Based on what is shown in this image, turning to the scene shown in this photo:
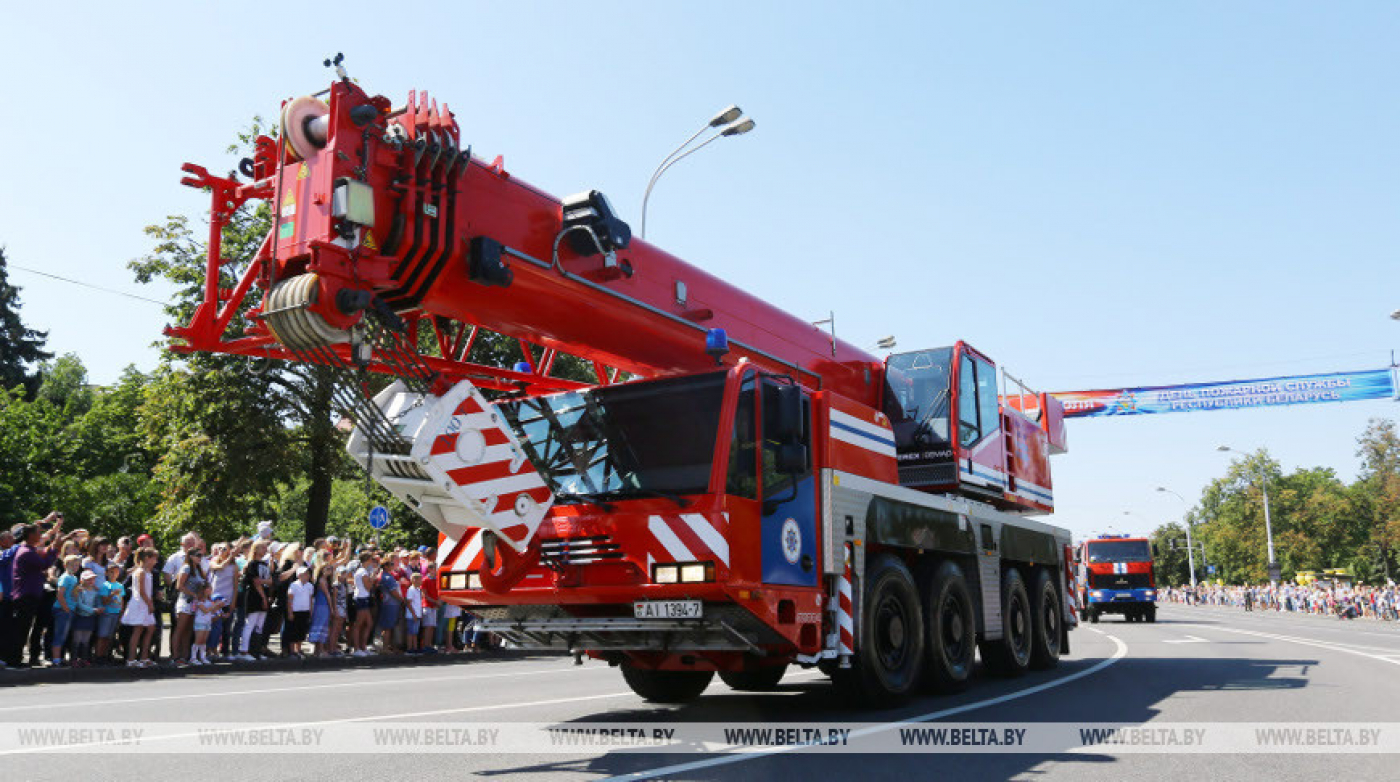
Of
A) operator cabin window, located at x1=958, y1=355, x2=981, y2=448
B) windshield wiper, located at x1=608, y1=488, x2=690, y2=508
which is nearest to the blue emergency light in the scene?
windshield wiper, located at x1=608, y1=488, x2=690, y2=508

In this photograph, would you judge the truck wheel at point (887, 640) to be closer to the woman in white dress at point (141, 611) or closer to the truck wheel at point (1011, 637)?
the truck wheel at point (1011, 637)

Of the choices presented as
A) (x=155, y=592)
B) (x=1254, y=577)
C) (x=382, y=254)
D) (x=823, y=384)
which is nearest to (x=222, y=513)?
(x=155, y=592)

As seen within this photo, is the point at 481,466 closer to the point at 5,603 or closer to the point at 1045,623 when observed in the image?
the point at 1045,623

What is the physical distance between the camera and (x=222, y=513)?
90.6 ft

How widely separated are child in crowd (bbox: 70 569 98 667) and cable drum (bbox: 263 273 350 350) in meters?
9.64

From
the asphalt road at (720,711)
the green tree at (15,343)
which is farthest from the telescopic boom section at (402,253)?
the green tree at (15,343)

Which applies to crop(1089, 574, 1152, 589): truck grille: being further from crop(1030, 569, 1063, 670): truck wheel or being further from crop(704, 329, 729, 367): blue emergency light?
crop(704, 329, 729, 367): blue emergency light

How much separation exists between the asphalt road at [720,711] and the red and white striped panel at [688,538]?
123 centimetres

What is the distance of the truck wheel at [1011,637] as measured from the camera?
1112 centimetres

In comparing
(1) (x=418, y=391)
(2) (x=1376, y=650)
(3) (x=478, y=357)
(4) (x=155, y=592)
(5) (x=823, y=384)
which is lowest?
(2) (x=1376, y=650)

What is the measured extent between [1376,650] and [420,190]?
60.4ft

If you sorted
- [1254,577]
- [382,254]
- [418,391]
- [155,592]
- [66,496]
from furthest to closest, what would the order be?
[1254,577] < [66,496] < [155,592] < [418,391] < [382,254]

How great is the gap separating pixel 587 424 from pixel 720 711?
8.98 feet

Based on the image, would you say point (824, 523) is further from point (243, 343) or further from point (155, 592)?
point (155, 592)
